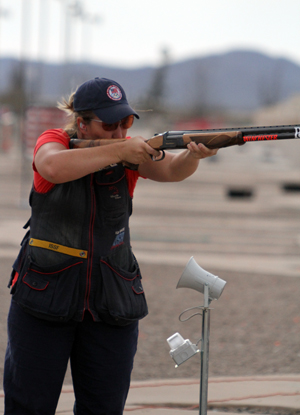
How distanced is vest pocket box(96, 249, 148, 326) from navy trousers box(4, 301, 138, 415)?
0.26 ft

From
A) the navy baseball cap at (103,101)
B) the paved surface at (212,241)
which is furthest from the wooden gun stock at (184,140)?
the paved surface at (212,241)

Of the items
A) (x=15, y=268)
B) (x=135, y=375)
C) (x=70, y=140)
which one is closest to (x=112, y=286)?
(x=15, y=268)

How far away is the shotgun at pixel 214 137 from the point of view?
236 cm

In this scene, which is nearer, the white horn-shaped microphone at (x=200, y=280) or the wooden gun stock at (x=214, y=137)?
the wooden gun stock at (x=214, y=137)

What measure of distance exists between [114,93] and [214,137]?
45 centimetres

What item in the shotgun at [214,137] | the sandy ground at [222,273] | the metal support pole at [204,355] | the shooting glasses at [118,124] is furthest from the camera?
the sandy ground at [222,273]

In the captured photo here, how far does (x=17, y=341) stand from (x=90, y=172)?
79 cm

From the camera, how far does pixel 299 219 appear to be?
14.5m

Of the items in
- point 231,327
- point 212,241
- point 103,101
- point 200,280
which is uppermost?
point 103,101

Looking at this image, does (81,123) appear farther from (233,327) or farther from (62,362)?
(233,327)

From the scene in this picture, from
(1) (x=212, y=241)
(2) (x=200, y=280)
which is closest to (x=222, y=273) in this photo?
(1) (x=212, y=241)

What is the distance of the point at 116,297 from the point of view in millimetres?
2439

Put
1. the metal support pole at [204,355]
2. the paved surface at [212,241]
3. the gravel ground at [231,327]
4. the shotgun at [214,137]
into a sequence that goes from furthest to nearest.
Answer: the gravel ground at [231,327] < the paved surface at [212,241] < the metal support pole at [204,355] < the shotgun at [214,137]

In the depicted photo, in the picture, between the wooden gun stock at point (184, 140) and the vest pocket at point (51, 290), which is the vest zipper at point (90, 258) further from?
the wooden gun stock at point (184, 140)
